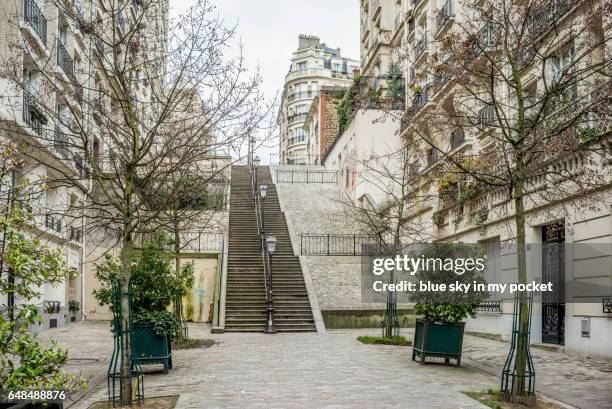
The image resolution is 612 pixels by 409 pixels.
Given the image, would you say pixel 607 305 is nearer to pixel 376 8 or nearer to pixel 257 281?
pixel 257 281

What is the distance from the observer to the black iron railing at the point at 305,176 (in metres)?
43.1

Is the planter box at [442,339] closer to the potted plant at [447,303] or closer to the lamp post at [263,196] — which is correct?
the potted plant at [447,303]

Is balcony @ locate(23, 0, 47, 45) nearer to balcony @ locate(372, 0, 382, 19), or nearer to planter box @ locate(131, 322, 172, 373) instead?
planter box @ locate(131, 322, 172, 373)

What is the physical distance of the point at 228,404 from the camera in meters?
8.41

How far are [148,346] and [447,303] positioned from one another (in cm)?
546

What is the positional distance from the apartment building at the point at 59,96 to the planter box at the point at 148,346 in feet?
4.85

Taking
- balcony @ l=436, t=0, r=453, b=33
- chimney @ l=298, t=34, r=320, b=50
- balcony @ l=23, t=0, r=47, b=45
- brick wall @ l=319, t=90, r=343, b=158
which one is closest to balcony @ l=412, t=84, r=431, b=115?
balcony @ l=436, t=0, r=453, b=33

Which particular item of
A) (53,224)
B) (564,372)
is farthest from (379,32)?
(564,372)

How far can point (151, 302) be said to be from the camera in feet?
37.4

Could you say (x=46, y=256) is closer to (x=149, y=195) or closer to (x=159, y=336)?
(x=149, y=195)

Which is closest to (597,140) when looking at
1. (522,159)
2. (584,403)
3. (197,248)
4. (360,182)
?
(522,159)

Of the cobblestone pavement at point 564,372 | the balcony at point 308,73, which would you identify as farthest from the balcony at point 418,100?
the balcony at point 308,73

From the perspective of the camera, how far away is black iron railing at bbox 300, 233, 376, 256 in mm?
28188

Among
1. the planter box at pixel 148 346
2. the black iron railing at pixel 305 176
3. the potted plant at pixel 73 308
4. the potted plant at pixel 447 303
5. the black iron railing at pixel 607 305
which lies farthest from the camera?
the black iron railing at pixel 305 176
